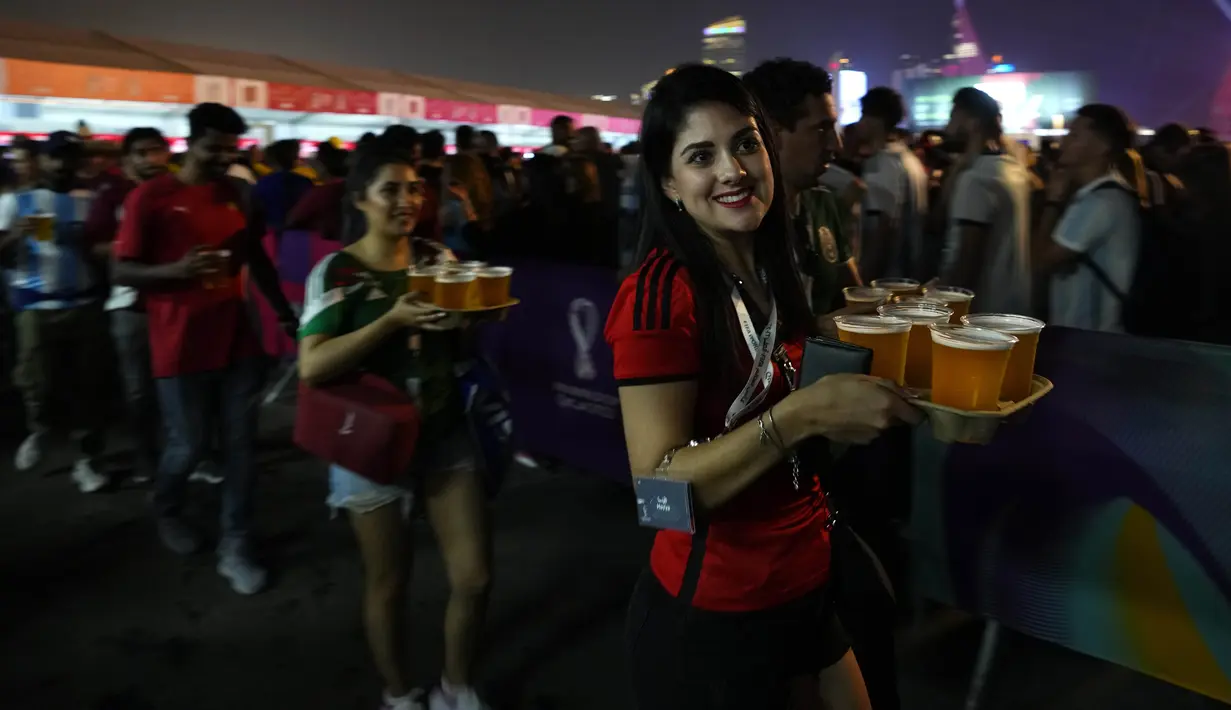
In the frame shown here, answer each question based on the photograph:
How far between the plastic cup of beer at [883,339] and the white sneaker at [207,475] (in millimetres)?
5446

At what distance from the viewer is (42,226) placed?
226 inches

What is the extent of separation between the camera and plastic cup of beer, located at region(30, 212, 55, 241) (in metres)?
5.71

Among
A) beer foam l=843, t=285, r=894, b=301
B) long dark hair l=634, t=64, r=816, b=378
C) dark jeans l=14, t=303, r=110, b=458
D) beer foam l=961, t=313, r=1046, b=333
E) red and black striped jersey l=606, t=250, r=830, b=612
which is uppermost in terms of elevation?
long dark hair l=634, t=64, r=816, b=378

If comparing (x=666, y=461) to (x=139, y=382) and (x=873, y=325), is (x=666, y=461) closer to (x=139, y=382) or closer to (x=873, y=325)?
(x=873, y=325)

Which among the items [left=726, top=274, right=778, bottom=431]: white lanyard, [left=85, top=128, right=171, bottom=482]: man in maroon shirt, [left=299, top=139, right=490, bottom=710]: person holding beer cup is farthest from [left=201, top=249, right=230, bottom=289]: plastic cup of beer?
[left=726, top=274, right=778, bottom=431]: white lanyard

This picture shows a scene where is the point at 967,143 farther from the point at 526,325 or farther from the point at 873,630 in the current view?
the point at 873,630

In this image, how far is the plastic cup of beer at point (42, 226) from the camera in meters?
5.71

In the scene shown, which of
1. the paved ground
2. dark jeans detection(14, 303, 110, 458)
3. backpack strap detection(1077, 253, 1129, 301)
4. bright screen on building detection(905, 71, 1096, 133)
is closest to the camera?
the paved ground

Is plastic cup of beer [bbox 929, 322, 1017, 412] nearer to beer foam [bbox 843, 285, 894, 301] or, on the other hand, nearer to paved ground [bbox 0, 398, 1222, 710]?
beer foam [bbox 843, 285, 894, 301]

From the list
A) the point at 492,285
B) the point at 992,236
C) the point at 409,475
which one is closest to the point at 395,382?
the point at 409,475

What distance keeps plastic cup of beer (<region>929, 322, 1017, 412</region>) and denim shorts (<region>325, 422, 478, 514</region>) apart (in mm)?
1934

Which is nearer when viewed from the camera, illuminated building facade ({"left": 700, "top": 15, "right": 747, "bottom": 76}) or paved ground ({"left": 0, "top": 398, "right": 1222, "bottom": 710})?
paved ground ({"left": 0, "top": 398, "right": 1222, "bottom": 710})

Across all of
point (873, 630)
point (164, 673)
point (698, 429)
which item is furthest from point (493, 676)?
point (698, 429)

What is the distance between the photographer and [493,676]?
151 inches
